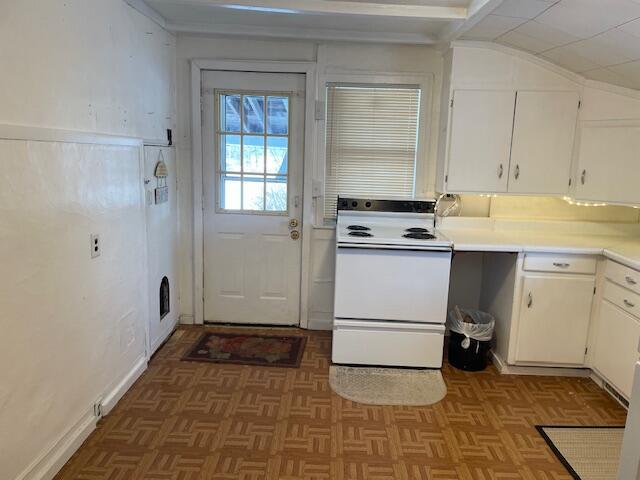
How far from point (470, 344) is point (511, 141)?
146cm

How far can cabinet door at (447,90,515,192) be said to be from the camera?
3.33 m

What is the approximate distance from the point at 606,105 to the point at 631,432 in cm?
274

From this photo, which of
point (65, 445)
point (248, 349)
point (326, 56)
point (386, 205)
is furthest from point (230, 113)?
point (65, 445)

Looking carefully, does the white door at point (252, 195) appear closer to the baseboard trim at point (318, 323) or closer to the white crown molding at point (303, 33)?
the baseboard trim at point (318, 323)

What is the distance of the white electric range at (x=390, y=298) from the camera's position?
10.2ft

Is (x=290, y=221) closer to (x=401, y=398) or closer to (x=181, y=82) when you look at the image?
(x=181, y=82)

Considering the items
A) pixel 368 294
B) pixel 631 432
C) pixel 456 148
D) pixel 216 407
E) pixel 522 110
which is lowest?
pixel 216 407

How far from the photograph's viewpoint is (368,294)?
3.18 meters

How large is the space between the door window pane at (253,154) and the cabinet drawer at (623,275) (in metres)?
2.55

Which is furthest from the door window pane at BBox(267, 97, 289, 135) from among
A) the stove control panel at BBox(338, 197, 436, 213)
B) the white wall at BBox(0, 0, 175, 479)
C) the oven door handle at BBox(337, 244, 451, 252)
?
the oven door handle at BBox(337, 244, 451, 252)

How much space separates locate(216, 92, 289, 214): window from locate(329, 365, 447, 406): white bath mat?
4.71 ft

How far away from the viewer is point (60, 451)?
7.15 feet

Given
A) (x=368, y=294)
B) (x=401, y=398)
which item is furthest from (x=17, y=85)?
(x=401, y=398)

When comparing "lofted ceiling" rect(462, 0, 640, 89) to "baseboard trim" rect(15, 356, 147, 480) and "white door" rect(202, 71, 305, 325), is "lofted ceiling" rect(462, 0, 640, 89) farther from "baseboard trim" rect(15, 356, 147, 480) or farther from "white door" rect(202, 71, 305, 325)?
"baseboard trim" rect(15, 356, 147, 480)
